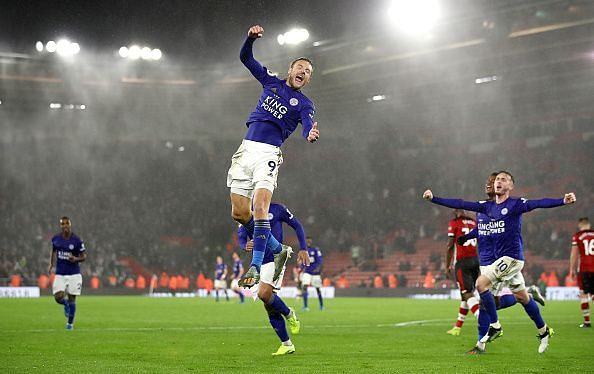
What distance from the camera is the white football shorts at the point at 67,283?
55.5 ft

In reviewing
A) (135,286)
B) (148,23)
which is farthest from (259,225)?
(135,286)

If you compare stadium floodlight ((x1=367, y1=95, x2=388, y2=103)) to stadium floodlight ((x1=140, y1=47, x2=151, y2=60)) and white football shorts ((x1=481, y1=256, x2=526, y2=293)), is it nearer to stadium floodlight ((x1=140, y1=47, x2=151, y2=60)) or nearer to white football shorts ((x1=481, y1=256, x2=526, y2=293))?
stadium floodlight ((x1=140, y1=47, x2=151, y2=60))

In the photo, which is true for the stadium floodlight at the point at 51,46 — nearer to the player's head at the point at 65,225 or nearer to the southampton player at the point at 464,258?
the player's head at the point at 65,225

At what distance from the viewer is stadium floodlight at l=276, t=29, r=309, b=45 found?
39.4 m

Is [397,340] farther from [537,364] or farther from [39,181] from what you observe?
[39,181]

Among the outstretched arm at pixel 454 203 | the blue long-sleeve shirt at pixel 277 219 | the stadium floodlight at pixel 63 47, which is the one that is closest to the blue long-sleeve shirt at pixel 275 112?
the outstretched arm at pixel 454 203

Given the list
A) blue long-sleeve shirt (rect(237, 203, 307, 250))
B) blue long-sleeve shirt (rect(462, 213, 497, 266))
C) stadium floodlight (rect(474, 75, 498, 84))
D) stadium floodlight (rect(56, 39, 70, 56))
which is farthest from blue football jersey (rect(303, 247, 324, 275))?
stadium floodlight (rect(56, 39, 70, 56))

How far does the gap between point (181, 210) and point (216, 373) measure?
46.6 m

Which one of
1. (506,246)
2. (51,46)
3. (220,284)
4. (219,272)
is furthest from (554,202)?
(51,46)

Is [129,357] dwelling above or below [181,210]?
below

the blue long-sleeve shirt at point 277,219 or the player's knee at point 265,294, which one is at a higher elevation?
the blue long-sleeve shirt at point 277,219

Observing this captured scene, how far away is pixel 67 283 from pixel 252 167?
9.39 metres

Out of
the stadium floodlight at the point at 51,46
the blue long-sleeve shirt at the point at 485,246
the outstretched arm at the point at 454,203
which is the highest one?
the stadium floodlight at the point at 51,46

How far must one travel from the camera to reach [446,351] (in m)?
10.9
